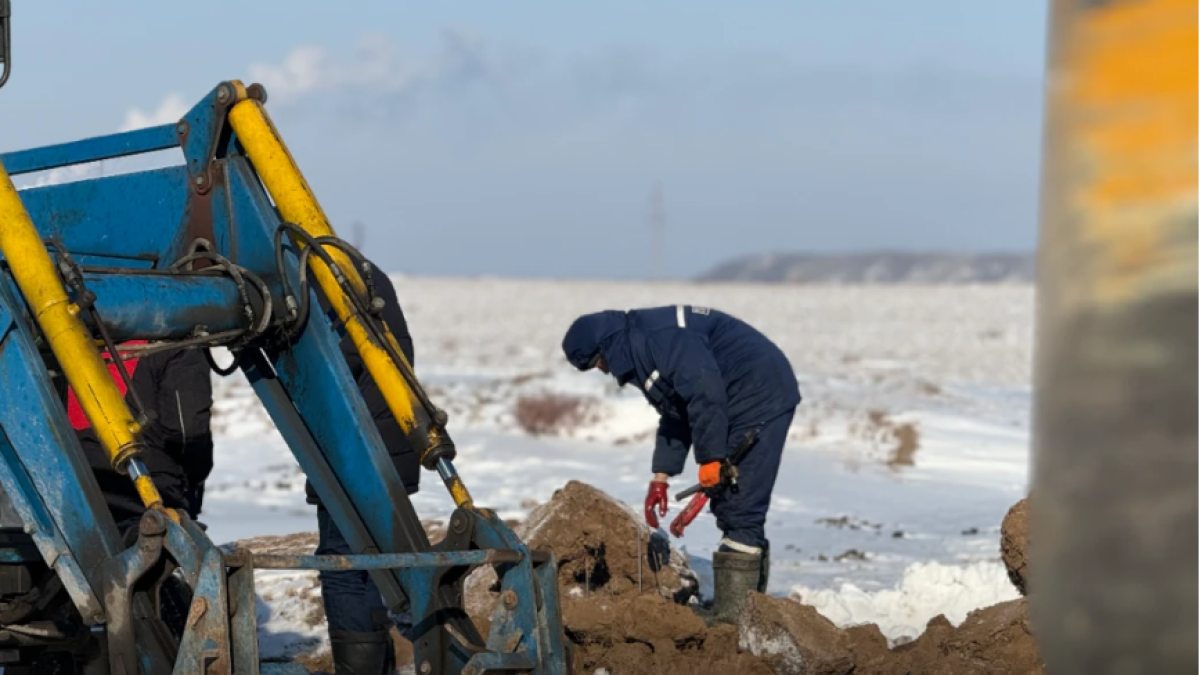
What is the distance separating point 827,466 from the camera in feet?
47.5

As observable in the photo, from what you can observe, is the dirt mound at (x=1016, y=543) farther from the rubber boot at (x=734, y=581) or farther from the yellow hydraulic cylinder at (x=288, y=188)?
the yellow hydraulic cylinder at (x=288, y=188)

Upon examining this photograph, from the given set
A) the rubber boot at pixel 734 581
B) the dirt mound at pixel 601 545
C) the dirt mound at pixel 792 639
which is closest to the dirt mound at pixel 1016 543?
the dirt mound at pixel 792 639

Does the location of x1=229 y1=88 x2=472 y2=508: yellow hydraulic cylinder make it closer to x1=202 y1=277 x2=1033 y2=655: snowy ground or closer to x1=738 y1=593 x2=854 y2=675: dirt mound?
x1=738 y1=593 x2=854 y2=675: dirt mound

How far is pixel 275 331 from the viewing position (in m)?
4.73

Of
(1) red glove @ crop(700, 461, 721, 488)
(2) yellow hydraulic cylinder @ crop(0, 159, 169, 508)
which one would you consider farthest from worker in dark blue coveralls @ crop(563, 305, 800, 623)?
(2) yellow hydraulic cylinder @ crop(0, 159, 169, 508)

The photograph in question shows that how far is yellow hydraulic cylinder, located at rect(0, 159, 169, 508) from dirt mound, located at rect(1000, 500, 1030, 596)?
12.7ft

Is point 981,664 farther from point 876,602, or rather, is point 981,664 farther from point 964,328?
point 964,328

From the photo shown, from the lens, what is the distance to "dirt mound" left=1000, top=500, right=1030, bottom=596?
634 cm

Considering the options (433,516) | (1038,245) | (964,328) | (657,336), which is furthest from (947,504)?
(964,328)

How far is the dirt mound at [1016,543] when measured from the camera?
6336 millimetres

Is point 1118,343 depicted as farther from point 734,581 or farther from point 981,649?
point 734,581

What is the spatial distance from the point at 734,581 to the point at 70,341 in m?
3.82

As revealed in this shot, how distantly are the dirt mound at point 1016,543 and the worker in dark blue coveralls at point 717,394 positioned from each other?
3.61 feet

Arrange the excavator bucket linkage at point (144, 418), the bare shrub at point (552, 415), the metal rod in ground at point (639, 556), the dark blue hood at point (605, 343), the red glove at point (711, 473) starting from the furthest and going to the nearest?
the bare shrub at point (552, 415)
the metal rod in ground at point (639, 556)
the dark blue hood at point (605, 343)
the red glove at point (711, 473)
the excavator bucket linkage at point (144, 418)
